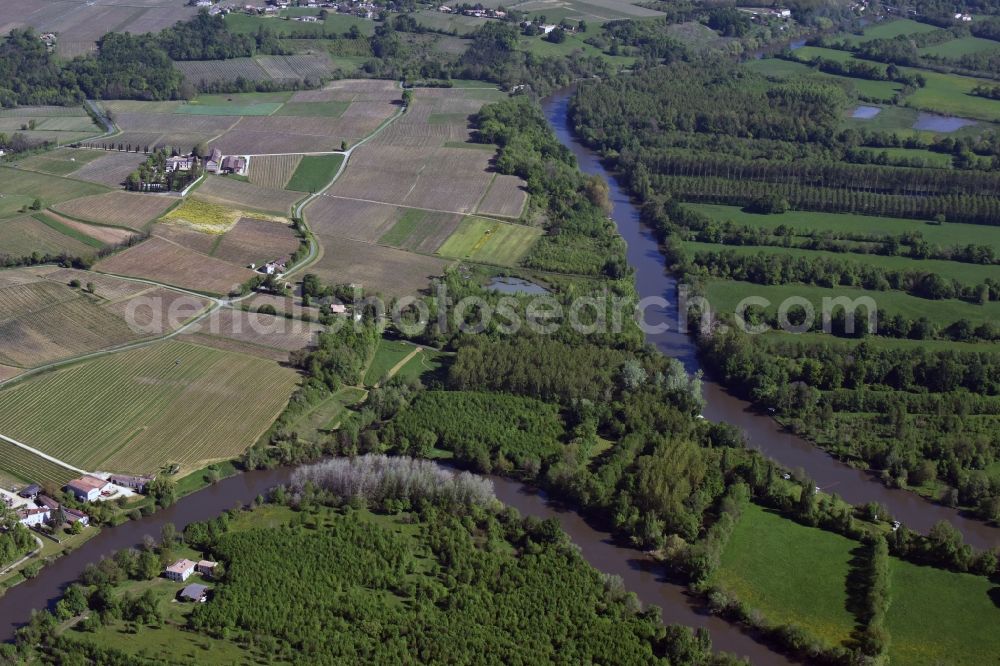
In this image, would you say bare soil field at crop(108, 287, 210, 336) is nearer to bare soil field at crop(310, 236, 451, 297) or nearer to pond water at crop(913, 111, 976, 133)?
bare soil field at crop(310, 236, 451, 297)

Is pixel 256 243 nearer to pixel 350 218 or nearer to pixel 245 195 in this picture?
pixel 350 218

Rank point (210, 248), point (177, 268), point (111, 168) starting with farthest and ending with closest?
1. point (111, 168)
2. point (210, 248)
3. point (177, 268)

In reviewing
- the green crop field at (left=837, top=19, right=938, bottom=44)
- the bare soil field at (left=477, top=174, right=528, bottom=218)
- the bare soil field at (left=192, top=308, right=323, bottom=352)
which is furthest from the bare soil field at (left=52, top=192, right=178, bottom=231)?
the green crop field at (left=837, top=19, right=938, bottom=44)

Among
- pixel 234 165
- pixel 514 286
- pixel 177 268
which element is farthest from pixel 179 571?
pixel 234 165

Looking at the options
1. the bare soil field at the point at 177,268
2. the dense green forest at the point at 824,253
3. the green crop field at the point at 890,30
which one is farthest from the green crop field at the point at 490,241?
the green crop field at the point at 890,30

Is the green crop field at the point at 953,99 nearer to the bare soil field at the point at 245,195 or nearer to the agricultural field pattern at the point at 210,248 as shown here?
the agricultural field pattern at the point at 210,248

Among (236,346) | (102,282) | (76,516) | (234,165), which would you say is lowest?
(76,516)
